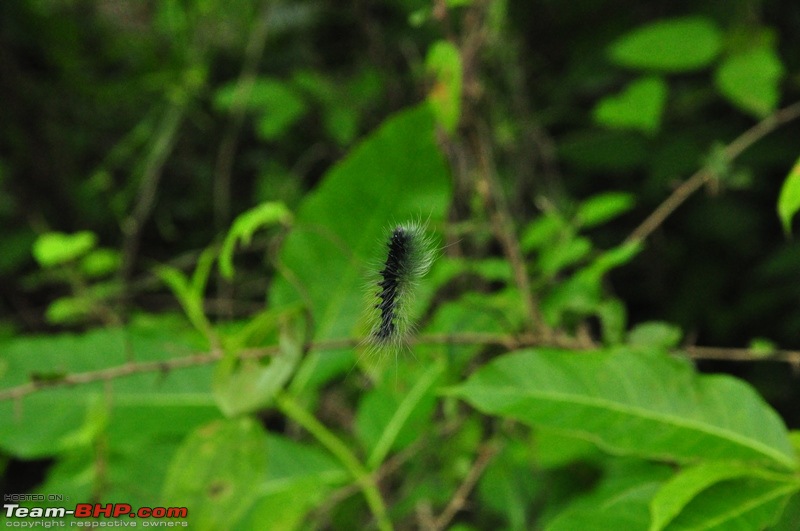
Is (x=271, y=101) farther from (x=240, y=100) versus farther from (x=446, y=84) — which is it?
(x=446, y=84)

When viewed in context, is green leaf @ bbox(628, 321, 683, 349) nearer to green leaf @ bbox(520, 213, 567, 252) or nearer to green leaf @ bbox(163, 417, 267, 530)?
green leaf @ bbox(520, 213, 567, 252)

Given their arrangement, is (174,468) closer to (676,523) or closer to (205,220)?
(676,523)

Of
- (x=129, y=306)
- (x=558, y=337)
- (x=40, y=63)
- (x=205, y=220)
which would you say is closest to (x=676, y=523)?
(x=558, y=337)

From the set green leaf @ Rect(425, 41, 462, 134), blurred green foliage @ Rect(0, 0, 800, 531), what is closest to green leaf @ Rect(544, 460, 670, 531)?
blurred green foliage @ Rect(0, 0, 800, 531)

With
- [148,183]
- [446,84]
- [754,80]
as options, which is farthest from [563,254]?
[148,183]

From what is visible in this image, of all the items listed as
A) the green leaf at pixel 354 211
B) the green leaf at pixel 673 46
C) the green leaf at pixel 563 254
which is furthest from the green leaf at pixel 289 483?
the green leaf at pixel 673 46

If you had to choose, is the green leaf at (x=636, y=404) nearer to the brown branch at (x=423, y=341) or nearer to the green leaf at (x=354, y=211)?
the brown branch at (x=423, y=341)
